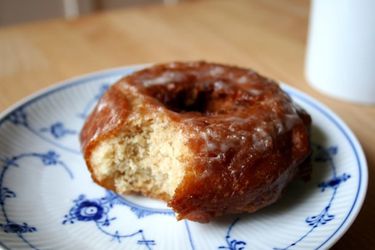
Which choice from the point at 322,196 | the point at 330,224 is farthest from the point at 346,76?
the point at 330,224

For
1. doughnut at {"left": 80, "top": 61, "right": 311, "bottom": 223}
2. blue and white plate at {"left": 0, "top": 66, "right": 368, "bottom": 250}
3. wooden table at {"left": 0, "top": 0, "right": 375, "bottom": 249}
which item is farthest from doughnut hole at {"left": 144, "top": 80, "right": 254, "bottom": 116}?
wooden table at {"left": 0, "top": 0, "right": 375, "bottom": 249}

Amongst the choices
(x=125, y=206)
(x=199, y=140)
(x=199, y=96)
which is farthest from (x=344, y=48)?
(x=125, y=206)

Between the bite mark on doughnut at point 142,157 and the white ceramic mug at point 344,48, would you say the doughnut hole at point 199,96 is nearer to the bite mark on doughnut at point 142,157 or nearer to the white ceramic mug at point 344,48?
the bite mark on doughnut at point 142,157

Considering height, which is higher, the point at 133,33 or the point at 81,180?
the point at 133,33

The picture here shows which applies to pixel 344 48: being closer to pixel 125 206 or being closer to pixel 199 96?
pixel 199 96

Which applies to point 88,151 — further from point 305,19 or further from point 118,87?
point 305,19

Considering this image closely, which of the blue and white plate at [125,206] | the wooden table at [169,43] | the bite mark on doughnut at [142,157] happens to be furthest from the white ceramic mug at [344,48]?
the bite mark on doughnut at [142,157]
